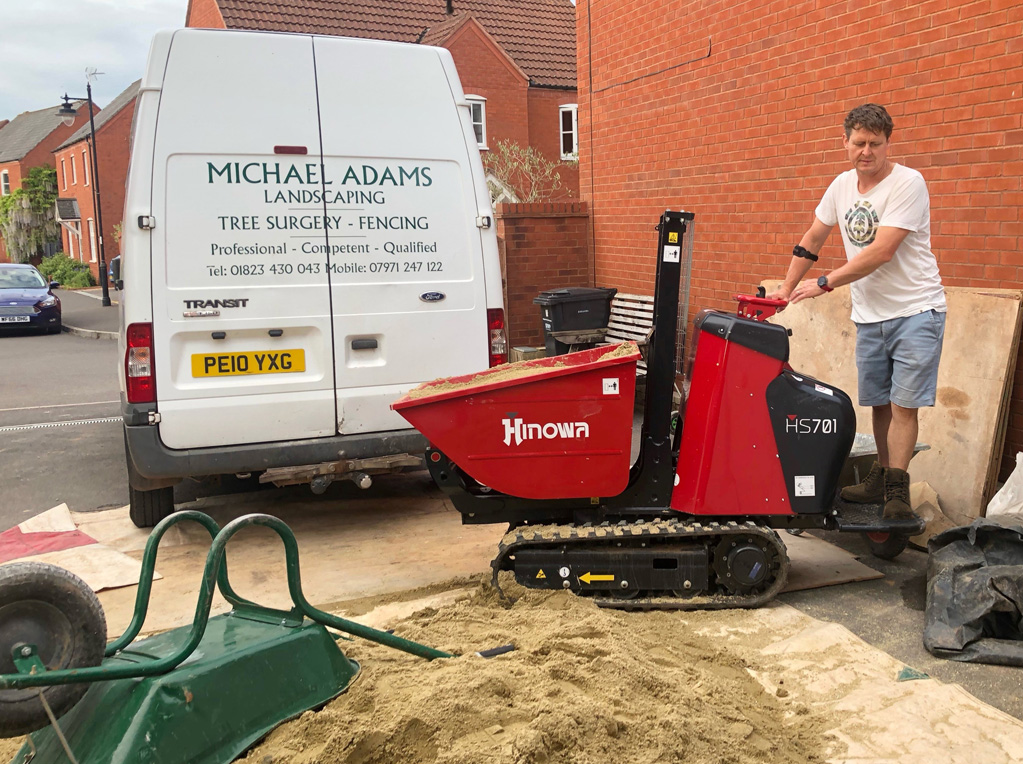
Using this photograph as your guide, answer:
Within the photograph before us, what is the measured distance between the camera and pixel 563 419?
407cm

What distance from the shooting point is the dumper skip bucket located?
4004mm

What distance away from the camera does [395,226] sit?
5.29 m

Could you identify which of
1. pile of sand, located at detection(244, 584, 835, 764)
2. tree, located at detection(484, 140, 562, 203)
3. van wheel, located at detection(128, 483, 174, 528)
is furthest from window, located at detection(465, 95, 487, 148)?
pile of sand, located at detection(244, 584, 835, 764)

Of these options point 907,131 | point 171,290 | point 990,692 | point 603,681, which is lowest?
point 990,692

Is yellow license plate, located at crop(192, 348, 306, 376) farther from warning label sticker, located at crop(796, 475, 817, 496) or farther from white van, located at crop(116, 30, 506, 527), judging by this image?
warning label sticker, located at crop(796, 475, 817, 496)

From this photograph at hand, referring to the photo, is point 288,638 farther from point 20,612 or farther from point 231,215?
point 231,215

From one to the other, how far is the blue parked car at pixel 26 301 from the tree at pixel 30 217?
118 feet

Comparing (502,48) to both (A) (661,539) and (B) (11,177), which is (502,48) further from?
(B) (11,177)

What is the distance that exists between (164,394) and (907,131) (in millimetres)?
4985

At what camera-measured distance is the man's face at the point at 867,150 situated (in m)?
4.45

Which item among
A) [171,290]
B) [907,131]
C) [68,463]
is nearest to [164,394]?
[171,290]

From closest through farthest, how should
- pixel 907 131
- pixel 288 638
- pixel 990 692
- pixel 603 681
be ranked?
pixel 288 638
pixel 603 681
pixel 990 692
pixel 907 131

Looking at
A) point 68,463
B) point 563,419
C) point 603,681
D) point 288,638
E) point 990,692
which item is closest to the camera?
point 288,638

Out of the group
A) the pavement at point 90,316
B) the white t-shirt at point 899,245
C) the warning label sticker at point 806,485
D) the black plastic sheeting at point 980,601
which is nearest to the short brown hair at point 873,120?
the white t-shirt at point 899,245
